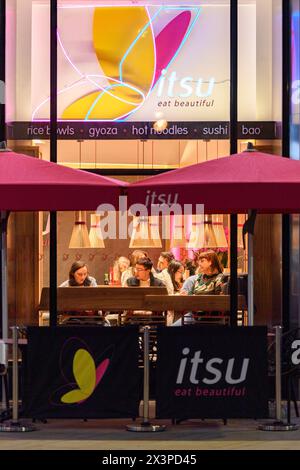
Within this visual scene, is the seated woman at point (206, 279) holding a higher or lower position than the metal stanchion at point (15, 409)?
higher

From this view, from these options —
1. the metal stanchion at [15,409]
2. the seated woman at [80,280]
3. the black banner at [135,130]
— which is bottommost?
the metal stanchion at [15,409]

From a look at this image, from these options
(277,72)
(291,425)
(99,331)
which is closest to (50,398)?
(99,331)

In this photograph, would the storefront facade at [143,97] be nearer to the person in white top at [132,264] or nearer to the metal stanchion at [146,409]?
the person in white top at [132,264]

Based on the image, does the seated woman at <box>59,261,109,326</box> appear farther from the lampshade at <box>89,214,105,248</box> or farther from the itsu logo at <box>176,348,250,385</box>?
the itsu logo at <box>176,348,250,385</box>

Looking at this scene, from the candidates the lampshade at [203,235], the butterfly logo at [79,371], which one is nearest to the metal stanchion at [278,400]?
the butterfly logo at [79,371]

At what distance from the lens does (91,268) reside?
15.4 meters

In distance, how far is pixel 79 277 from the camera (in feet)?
51.2

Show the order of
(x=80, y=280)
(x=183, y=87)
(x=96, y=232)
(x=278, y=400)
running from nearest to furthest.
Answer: (x=278, y=400) < (x=96, y=232) < (x=80, y=280) < (x=183, y=87)

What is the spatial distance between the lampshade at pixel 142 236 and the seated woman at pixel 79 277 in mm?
687

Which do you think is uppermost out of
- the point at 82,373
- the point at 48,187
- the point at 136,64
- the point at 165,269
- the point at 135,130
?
the point at 136,64

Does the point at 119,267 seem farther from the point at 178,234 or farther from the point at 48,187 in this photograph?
the point at 48,187

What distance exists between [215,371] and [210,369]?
0.18ft

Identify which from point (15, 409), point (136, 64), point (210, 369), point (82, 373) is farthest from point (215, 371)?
point (136, 64)

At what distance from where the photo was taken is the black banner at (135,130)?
15.7 metres
